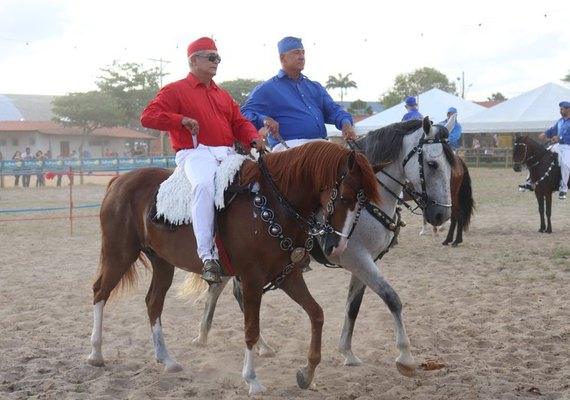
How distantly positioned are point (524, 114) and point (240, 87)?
123 feet

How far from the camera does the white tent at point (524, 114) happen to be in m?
29.4

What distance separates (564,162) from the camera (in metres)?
12.3

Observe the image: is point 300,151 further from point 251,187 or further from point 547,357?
point 547,357

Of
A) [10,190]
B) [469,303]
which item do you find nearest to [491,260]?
[469,303]

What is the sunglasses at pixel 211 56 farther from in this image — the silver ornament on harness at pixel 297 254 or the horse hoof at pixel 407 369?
the horse hoof at pixel 407 369

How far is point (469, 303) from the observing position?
6.68 metres

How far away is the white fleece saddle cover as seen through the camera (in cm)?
428

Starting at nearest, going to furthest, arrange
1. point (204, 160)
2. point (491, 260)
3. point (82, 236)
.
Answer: point (204, 160) < point (491, 260) < point (82, 236)

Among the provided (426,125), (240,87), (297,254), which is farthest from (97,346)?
(240,87)

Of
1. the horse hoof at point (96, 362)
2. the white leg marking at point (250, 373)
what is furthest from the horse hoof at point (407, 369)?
the horse hoof at point (96, 362)

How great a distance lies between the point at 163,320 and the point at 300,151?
2961mm

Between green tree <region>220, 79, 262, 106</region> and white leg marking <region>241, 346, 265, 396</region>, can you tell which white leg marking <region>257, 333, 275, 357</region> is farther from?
green tree <region>220, 79, 262, 106</region>

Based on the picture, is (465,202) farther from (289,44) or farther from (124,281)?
(124,281)

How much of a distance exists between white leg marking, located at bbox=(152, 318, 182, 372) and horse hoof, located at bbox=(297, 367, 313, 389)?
42.9 inches
